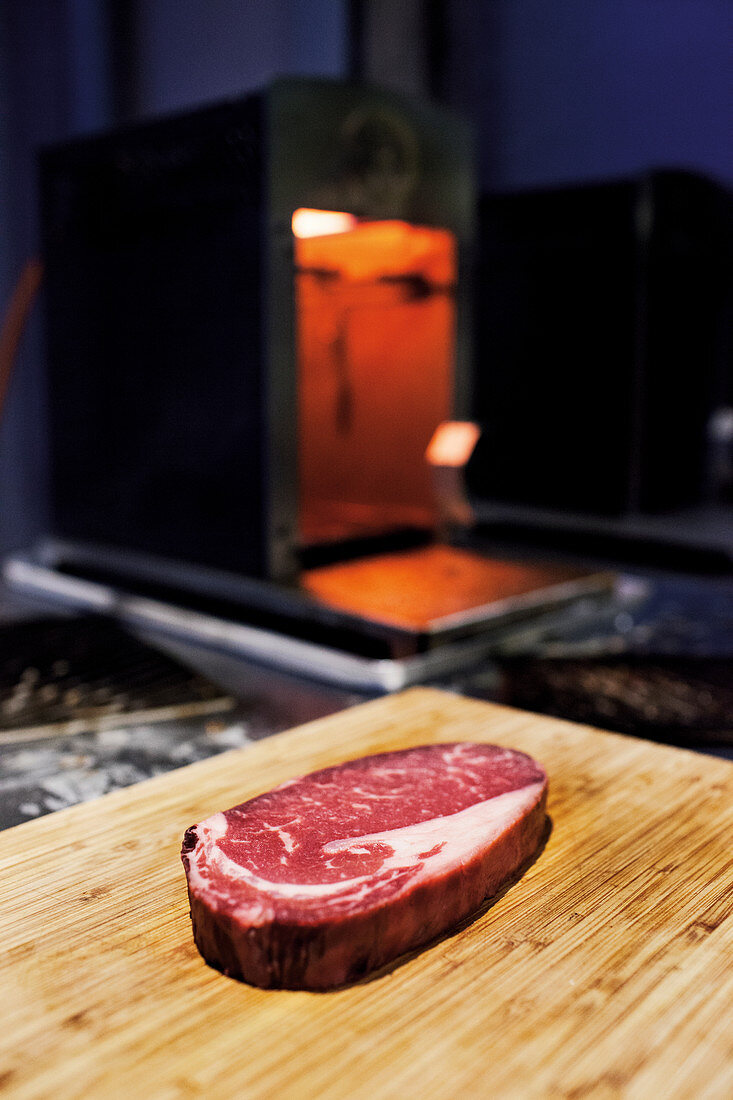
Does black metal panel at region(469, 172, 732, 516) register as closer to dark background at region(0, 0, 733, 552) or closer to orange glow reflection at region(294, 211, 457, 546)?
dark background at region(0, 0, 733, 552)

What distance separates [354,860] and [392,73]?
234 centimetres

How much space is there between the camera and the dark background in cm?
201

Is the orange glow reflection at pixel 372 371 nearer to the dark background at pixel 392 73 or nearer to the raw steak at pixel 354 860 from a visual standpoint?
the dark background at pixel 392 73

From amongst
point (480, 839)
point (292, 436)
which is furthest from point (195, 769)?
point (292, 436)

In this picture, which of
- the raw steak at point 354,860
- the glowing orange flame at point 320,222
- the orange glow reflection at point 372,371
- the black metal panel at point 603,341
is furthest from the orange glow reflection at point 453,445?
the raw steak at point 354,860

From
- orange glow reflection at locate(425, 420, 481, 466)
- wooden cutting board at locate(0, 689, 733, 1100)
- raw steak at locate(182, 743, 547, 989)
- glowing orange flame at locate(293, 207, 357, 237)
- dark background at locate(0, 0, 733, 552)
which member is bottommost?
wooden cutting board at locate(0, 689, 733, 1100)

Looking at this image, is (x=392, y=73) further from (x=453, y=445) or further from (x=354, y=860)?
(x=354, y=860)

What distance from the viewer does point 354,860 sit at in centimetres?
65

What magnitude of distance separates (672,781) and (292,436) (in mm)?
775

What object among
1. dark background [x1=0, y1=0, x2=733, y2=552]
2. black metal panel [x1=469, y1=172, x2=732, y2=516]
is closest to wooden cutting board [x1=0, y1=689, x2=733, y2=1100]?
black metal panel [x1=469, y1=172, x2=732, y2=516]

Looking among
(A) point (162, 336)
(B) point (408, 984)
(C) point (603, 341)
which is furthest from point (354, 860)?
(C) point (603, 341)

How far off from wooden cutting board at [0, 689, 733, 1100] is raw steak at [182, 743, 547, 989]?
18 mm

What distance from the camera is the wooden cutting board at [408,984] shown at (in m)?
0.50

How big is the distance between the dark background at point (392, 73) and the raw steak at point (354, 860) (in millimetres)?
1566
